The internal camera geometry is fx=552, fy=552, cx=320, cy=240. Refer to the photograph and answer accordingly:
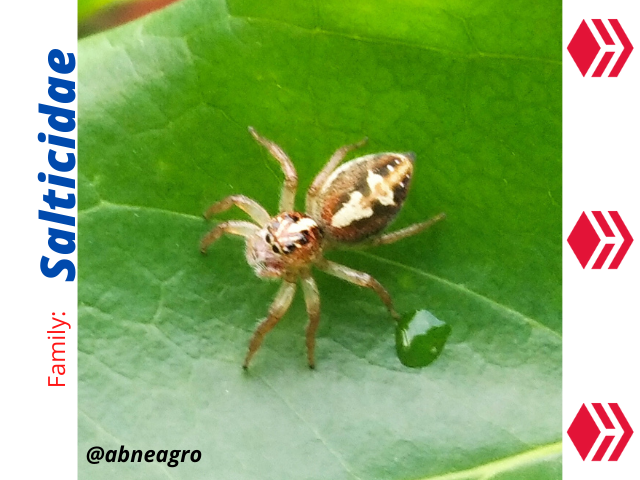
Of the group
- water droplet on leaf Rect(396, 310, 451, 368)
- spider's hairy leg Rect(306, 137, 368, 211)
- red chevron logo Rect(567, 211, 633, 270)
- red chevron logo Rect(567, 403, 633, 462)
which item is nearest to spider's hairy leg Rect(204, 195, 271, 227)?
spider's hairy leg Rect(306, 137, 368, 211)

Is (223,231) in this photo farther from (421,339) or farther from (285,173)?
(421,339)

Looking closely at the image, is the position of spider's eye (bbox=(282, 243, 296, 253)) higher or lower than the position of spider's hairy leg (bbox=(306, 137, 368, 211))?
lower

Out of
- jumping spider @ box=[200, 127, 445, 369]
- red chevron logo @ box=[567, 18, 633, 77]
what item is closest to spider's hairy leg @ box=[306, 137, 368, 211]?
jumping spider @ box=[200, 127, 445, 369]

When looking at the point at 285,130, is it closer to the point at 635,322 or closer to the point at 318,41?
the point at 318,41

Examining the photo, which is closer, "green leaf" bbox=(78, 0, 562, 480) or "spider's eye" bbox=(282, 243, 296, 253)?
"green leaf" bbox=(78, 0, 562, 480)

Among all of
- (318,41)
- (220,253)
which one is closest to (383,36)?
(318,41)

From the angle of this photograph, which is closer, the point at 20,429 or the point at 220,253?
the point at 20,429

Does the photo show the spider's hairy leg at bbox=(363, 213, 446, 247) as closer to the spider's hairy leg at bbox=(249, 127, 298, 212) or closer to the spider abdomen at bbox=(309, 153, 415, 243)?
the spider abdomen at bbox=(309, 153, 415, 243)

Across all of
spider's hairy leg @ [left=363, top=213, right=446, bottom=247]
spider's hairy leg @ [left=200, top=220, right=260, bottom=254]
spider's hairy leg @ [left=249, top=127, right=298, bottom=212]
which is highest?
spider's hairy leg @ [left=249, top=127, right=298, bottom=212]

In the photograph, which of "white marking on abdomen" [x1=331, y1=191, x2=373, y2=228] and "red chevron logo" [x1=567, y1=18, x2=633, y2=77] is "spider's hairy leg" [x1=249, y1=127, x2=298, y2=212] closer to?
"white marking on abdomen" [x1=331, y1=191, x2=373, y2=228]
